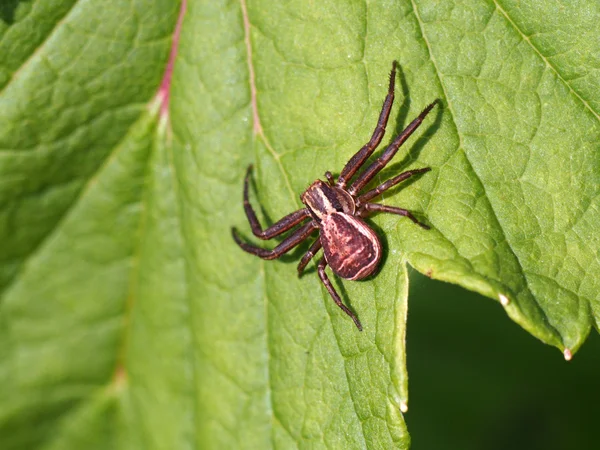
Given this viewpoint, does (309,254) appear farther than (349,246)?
Yes

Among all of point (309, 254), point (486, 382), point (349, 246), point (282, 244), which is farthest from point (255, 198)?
point (486, 382)

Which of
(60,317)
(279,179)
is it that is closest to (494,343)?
(279,179)

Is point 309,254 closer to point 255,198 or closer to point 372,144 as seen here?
point 255,198

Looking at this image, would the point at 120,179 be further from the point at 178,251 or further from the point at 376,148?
the point at 376,148

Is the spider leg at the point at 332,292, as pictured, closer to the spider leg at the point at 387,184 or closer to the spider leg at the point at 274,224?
the spider leg at the point at 274,224

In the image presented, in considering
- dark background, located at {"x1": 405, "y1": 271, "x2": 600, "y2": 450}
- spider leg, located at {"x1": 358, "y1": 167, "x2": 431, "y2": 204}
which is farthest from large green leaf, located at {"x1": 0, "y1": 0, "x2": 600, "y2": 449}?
dark background, located at {"x1": 405, "y1": 271, "x2": 600, "y2": 450}

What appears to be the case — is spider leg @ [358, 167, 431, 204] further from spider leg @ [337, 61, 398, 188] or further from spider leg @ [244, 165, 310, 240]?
spider leg @ [244, 165, 310, 240]
